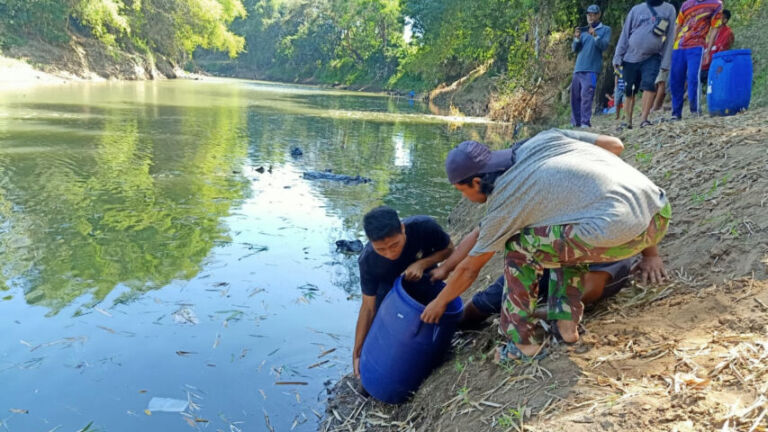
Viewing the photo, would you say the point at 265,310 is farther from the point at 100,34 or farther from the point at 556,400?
the point at 100,34

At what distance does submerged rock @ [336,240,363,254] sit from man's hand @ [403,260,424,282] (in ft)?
10.2

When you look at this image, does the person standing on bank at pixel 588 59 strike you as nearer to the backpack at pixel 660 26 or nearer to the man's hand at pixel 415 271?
the backpack at pixel 660 26

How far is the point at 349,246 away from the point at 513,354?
3.79m

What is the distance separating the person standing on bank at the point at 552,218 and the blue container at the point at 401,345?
0.21 metres

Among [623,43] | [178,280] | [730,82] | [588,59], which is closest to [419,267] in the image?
[178,280]

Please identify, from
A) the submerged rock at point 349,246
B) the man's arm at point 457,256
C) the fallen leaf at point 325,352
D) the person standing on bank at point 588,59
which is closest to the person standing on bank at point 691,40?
the person standing on bank at point 588,59

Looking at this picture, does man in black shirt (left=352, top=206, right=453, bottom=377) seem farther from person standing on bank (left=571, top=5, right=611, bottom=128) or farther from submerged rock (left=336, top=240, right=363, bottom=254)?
person standing on bank (left=571, top=5, right=611, bottom=128)

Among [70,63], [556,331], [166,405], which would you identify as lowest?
[166,405]

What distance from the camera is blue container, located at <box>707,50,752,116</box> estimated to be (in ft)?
21.6

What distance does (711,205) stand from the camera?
12.8 feet

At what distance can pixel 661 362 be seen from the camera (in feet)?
8.17

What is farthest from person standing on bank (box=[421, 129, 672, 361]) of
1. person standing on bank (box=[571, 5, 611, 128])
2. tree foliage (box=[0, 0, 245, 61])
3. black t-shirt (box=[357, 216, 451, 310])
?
tree foliage (box=[0, 0, 245, 61])

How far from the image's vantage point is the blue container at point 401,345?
3.18m

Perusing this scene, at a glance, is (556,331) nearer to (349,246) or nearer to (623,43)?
(349,246)
